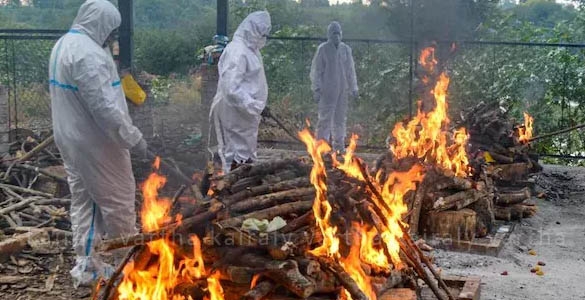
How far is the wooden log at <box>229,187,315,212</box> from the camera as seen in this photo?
4145 mm

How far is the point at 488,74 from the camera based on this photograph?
1267 cm

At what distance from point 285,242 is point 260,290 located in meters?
0.30

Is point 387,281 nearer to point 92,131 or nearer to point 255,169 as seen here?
point 255,169

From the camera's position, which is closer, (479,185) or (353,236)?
(353,236)

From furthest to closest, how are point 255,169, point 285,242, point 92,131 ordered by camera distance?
point 92,131 → point 255,169 → point 285,242

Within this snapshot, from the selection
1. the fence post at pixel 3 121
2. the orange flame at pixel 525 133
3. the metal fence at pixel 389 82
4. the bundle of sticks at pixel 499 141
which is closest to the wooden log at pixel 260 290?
the bundle of sticks at pixel 499 141

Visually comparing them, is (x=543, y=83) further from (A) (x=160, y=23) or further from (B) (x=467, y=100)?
(A) (x=160, y=23)

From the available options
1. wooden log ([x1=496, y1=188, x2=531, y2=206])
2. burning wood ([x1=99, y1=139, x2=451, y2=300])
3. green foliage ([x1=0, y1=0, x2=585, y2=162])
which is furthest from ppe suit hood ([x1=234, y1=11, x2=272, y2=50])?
green foliage ([x1=0, y1=0, x2=585, y2=162])

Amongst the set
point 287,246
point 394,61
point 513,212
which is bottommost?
point 513,212

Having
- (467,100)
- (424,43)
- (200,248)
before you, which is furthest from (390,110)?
(200,248)

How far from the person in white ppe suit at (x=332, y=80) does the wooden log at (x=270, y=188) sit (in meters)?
6.49

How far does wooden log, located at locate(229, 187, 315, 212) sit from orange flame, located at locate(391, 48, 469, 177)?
3001 mm

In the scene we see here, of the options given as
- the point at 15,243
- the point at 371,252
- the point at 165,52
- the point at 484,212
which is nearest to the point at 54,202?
the point at 15,243

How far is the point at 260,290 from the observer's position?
3.65m
